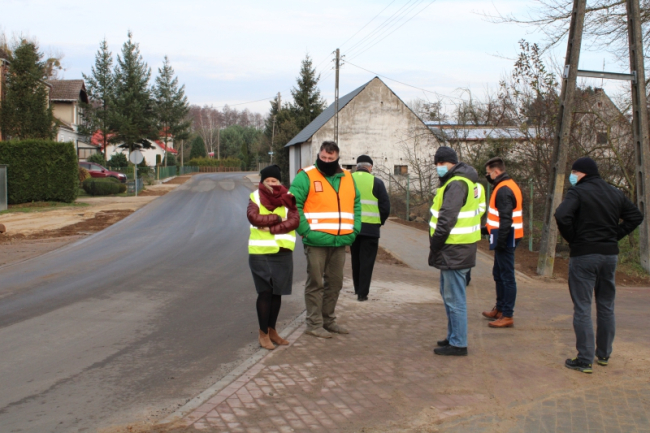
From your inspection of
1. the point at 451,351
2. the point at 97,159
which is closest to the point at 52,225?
the point at 451,351

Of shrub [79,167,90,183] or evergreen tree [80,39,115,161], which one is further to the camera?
evergreen tree [80,39,115,161]

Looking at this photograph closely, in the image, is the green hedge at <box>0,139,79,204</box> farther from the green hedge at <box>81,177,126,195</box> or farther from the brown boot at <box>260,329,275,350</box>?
the brown boot at <box>260,329,275,350</box>

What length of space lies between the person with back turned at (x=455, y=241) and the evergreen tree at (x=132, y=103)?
164ft

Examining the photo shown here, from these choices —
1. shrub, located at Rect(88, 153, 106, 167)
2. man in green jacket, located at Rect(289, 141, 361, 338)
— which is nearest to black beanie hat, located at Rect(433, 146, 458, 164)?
man in green jacket, located at Rect(289, 141, 361, 338)

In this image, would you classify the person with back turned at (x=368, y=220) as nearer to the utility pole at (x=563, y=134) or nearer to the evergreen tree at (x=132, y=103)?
the utility pole at (x=563, y=134)

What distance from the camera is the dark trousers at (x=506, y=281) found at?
6672mm

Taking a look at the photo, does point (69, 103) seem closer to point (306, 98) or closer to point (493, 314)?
point (306, 98)

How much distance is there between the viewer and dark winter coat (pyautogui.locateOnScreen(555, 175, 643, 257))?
5.10m

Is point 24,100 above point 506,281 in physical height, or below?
above

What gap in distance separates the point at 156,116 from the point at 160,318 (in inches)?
2055

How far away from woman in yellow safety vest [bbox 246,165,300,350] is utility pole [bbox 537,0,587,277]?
6870 mm

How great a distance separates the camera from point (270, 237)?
5551mm

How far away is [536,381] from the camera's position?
4926mm

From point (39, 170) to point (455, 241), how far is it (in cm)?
2473
